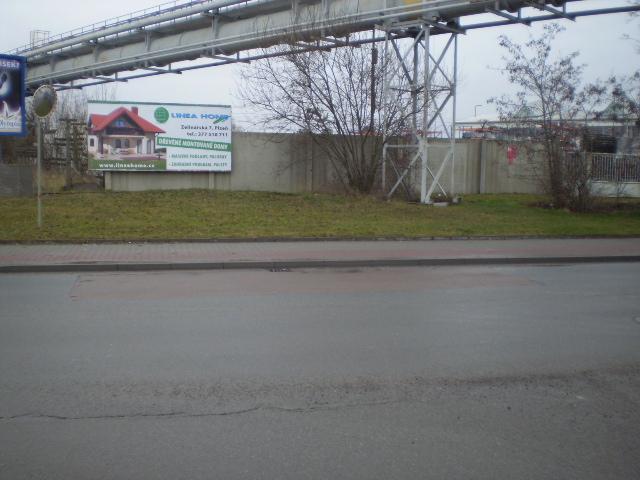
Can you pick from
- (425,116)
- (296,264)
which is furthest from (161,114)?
(296,264)

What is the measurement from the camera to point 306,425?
4.62 m

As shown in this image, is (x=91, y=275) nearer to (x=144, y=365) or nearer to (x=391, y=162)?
(x=144, y=365)

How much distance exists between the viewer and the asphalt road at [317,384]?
4.06 meters

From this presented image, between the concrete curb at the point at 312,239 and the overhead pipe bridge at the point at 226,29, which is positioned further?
the overhead pipe bridge at the point at 226,29

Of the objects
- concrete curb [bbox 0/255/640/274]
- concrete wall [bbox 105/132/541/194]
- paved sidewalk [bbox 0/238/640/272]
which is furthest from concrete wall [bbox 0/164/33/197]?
concrete curb [bbox 0/255/640/274]

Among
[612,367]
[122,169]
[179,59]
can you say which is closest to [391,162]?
[122,169]

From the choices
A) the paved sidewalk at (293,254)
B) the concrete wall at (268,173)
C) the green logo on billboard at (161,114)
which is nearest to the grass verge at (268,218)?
the paved sidewalk at (293,254)

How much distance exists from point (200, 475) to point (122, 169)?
69.0ft

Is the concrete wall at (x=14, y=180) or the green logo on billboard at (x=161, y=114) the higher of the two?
the green logo on billboard at (x=161, y=114)

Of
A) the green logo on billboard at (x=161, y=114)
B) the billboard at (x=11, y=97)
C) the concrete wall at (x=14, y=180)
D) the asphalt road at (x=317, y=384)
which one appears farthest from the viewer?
the green logo on billboard at (x=161, y=114)

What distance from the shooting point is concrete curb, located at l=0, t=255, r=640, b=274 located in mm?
11805

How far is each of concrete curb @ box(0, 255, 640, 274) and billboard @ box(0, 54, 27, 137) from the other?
6.99 metres

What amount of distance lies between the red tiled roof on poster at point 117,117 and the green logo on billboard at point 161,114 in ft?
1.07

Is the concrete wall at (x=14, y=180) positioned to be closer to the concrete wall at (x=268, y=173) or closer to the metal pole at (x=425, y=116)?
the concrete wall at (x=268, y=173)
